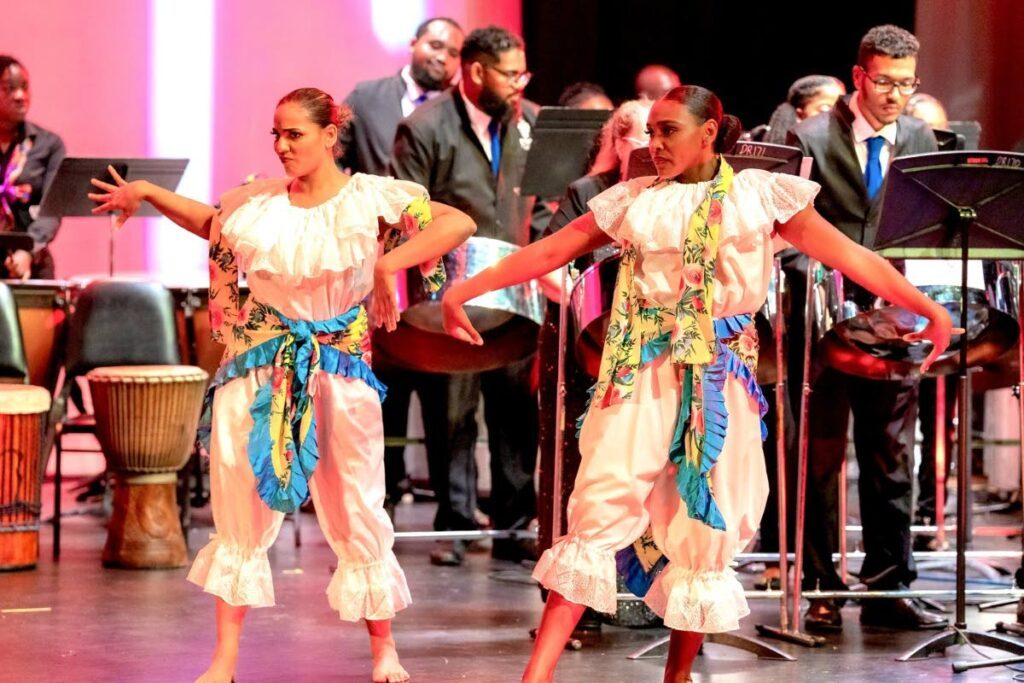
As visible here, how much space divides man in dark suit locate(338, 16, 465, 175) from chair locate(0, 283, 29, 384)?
1494mm

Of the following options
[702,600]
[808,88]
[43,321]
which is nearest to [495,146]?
[808,88]

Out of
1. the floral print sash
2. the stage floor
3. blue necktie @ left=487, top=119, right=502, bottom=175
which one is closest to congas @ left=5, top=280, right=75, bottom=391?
the stage floor

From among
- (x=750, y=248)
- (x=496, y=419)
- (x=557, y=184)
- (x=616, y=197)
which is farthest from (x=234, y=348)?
(x=496, y=419)

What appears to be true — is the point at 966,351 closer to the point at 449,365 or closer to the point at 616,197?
the point at 616,197

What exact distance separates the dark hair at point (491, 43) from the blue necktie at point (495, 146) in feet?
0.77

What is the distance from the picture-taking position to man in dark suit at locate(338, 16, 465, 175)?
19.6 ft

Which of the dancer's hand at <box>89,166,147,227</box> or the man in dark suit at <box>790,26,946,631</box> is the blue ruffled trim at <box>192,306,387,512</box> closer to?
the dancer's hand at <box>89,166,147,227</box>

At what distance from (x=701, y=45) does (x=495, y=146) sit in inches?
112

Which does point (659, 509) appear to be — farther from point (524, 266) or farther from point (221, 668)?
point (221, 668)

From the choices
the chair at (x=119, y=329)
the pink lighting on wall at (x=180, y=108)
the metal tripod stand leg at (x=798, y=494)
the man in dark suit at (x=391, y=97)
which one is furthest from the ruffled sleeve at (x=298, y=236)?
the pink lighting on wall at (x=180, y=108)

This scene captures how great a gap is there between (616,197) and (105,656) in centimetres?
159

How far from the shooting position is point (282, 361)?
3117 millimetres

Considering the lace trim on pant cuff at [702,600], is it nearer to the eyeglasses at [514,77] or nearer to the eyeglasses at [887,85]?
the eyeglasses at [887,85]

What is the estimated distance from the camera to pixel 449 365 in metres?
4.44
